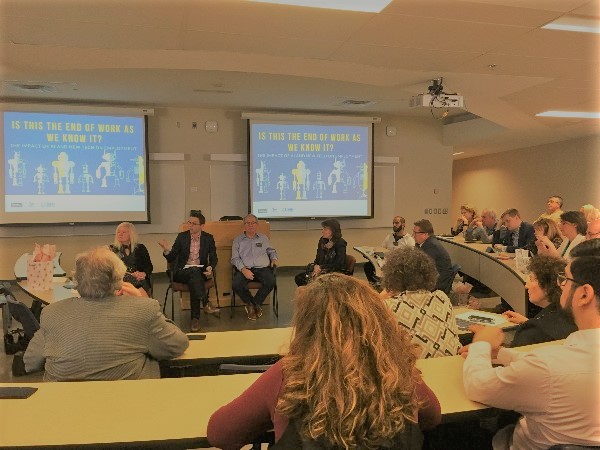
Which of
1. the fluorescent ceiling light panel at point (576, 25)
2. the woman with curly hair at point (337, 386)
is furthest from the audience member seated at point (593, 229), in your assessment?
the woman with curly hair at point (337, 386)

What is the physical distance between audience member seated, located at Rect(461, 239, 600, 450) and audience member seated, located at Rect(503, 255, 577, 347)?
0.75 metres

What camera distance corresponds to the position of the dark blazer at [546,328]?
2242mm

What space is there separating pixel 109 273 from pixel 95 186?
6.33m

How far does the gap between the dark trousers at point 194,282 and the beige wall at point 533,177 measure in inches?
286

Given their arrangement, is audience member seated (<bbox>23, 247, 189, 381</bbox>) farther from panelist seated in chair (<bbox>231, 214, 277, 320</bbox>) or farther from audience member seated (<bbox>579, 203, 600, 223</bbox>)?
audience member seated (<bbox>579, 203, 600, 223</bbox>)

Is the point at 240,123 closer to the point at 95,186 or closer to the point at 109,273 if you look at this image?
the point at 95,186

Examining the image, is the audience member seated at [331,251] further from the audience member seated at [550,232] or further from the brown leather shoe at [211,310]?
the audience member seated at [550,232]

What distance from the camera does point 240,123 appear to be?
28.8ft

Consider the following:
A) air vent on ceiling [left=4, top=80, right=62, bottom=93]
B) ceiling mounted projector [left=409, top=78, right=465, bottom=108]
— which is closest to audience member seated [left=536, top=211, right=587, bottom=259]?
ceiling mounted projector [left=409, top=78, right=465, bottom=108]

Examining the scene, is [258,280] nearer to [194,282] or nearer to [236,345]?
[194,282]

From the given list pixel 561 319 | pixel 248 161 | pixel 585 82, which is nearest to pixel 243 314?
pixel 248 161

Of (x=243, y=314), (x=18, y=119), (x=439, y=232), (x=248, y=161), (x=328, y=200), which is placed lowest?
(x=243, y=314)

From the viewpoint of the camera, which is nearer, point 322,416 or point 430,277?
point 322,416

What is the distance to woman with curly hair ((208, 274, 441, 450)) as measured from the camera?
113cm
